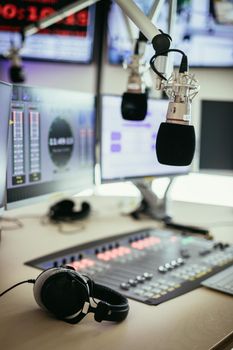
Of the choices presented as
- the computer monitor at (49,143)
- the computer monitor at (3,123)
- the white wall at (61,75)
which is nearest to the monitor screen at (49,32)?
the white wall at (61,75)

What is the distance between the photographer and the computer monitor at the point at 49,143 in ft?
4.72

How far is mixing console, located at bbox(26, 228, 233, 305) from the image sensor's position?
1.21 meters

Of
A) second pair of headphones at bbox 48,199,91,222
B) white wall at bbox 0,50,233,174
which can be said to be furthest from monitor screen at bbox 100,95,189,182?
white wall at bbox 0,50,233,174

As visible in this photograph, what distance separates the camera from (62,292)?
1023 millimetres

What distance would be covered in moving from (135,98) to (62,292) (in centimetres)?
66

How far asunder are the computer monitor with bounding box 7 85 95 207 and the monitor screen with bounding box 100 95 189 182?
5 cm

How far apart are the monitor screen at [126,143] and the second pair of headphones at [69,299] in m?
0.80

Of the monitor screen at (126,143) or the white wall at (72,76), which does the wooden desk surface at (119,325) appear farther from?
the white wall at (72,76)

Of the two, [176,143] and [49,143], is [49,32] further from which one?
[176,143]

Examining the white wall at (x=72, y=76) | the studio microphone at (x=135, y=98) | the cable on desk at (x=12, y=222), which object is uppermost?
the white wall at (x=72, y=76)

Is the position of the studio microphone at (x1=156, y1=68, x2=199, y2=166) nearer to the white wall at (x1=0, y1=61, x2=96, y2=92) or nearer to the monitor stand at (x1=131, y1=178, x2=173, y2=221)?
the monitor stand at (x1=131, y1=178, x2=173, y2=221)

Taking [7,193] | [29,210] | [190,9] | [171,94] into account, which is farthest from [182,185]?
[171,94]

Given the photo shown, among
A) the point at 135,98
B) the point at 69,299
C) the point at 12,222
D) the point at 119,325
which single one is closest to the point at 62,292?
the point at 69,299

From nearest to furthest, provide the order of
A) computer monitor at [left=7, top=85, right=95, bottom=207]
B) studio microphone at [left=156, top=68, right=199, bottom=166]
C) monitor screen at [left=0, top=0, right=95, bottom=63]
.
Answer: studio microphone at [left=156, top=68, right=199, bottom=166], computer monitor at [left=7, top=85, right=95, bottom=207], monitor screen at [left=0, top=0, right=95, bottom=63]
